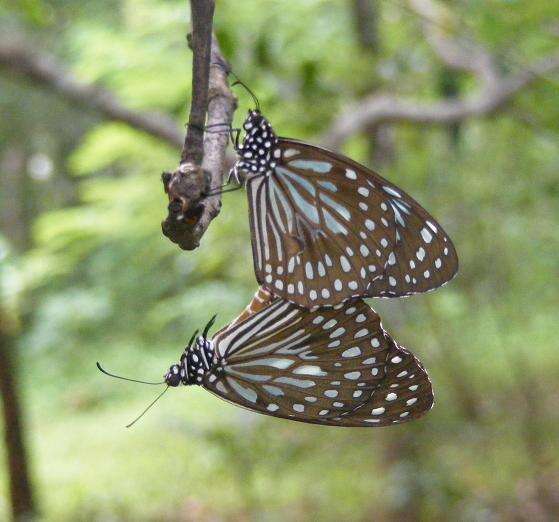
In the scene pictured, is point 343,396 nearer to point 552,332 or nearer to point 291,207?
point 291,207

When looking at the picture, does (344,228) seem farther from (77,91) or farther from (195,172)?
(77,91)

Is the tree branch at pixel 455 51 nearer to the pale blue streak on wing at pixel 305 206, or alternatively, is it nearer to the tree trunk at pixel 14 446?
the pale blue streak on wing at pixel 305 206

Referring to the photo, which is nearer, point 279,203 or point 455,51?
point 279,203

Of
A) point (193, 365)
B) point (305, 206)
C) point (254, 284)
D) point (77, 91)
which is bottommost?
point (193, 365)

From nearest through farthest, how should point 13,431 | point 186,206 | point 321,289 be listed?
point 186,206, point 321,289, point 13,431

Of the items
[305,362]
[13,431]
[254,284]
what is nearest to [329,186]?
[305,362]

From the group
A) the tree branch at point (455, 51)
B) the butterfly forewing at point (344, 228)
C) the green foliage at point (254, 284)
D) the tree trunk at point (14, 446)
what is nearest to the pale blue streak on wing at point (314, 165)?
the butterfly forewing at point (344, 228)

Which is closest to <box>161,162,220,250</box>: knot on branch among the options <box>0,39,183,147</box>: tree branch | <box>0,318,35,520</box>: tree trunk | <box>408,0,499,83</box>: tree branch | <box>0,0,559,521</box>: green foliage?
<box>0,0,559,521</box>: green foliage

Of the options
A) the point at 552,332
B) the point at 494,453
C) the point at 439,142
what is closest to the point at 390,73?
the point at 439,142
